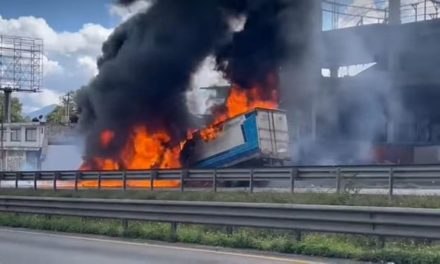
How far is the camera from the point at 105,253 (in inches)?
413

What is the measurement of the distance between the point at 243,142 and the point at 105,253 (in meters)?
16.9

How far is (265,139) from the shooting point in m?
27.5

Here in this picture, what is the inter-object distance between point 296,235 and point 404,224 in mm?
1941

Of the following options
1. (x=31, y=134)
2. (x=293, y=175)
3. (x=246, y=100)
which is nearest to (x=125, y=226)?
(x=293, y=175)

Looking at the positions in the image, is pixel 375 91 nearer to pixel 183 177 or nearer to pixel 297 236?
pixel 183 177

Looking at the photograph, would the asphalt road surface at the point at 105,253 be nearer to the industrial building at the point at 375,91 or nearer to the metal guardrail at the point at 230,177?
the metal guardrail at the point at 230,177

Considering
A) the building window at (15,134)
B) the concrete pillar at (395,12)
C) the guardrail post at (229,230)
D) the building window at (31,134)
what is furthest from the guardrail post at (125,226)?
the building window at (15,134)

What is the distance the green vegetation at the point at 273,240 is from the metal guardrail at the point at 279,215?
25cm

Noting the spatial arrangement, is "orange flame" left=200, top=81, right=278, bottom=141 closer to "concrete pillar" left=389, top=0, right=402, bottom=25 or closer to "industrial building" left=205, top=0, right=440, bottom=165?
"industrial building" left=205, top=0, right=440, bottom=165

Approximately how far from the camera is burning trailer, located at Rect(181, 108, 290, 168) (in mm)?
27094

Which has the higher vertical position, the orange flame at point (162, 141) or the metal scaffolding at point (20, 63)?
the metal scaffolding at point (20, 63)

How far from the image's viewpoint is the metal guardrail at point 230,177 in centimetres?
1762

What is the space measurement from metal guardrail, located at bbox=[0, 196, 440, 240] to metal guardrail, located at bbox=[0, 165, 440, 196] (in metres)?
6.41

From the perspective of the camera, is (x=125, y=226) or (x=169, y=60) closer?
(x=125, y=226)
